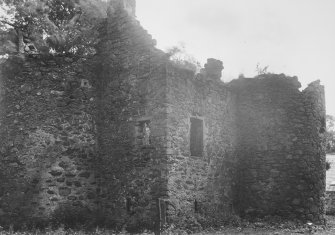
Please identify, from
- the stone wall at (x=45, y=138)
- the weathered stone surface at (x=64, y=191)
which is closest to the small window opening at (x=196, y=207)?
the stone wall at (x=45, y=138)

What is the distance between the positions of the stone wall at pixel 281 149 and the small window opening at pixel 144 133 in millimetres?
4216

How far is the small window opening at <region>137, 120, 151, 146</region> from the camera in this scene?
1189cm

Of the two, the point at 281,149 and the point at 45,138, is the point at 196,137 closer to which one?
the point at 281,149

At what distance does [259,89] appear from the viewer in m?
14.7

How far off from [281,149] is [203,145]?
10.2 feet

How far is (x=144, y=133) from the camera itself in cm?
1203

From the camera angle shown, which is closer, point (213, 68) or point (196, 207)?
point (196, 207)

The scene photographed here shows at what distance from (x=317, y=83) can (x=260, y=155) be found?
343 centimetres

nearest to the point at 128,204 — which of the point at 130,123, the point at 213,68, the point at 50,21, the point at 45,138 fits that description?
the point at 130,123

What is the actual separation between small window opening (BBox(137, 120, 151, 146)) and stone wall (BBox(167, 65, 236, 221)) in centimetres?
77

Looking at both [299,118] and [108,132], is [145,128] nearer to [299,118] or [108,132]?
[108,132]

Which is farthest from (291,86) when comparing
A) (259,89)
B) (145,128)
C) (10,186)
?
(10,186)

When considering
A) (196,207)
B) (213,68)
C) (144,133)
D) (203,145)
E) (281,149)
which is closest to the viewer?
(144,133)

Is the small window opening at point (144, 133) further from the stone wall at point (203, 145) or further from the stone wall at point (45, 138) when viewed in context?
the stone wall at point (45, 138)
